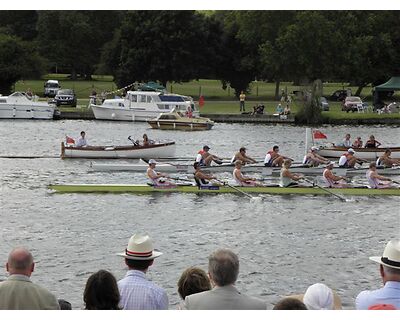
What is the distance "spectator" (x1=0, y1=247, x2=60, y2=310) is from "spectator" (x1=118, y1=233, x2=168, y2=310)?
79 centimetres


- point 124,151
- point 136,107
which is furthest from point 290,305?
point 136,107

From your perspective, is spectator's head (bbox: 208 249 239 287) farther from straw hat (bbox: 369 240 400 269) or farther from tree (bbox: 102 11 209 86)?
tree (bbox: 102 11 209 86)

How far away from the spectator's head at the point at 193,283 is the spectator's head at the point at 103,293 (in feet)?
3.35

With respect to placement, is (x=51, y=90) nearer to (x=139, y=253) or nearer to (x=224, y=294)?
(x=139, y=253)

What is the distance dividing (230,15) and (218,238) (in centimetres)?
6131

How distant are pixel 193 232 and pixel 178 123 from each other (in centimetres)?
3370

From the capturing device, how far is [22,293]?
25.8 ft

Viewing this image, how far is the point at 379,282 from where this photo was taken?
1858cm

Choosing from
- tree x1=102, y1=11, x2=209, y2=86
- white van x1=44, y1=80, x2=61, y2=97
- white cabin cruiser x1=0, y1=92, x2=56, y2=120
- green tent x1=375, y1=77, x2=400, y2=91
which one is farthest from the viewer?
white van x1=44, y1=80, x2=61, y2=97

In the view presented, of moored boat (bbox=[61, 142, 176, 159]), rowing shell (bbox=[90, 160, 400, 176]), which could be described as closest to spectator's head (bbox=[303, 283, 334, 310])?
rowing shell (bbox=[90, 160, 400, 176])

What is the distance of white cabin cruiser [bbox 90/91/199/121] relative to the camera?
63.5 meters

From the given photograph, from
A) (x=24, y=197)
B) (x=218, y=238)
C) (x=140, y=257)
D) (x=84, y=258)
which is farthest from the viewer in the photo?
(x=24, y=197)
